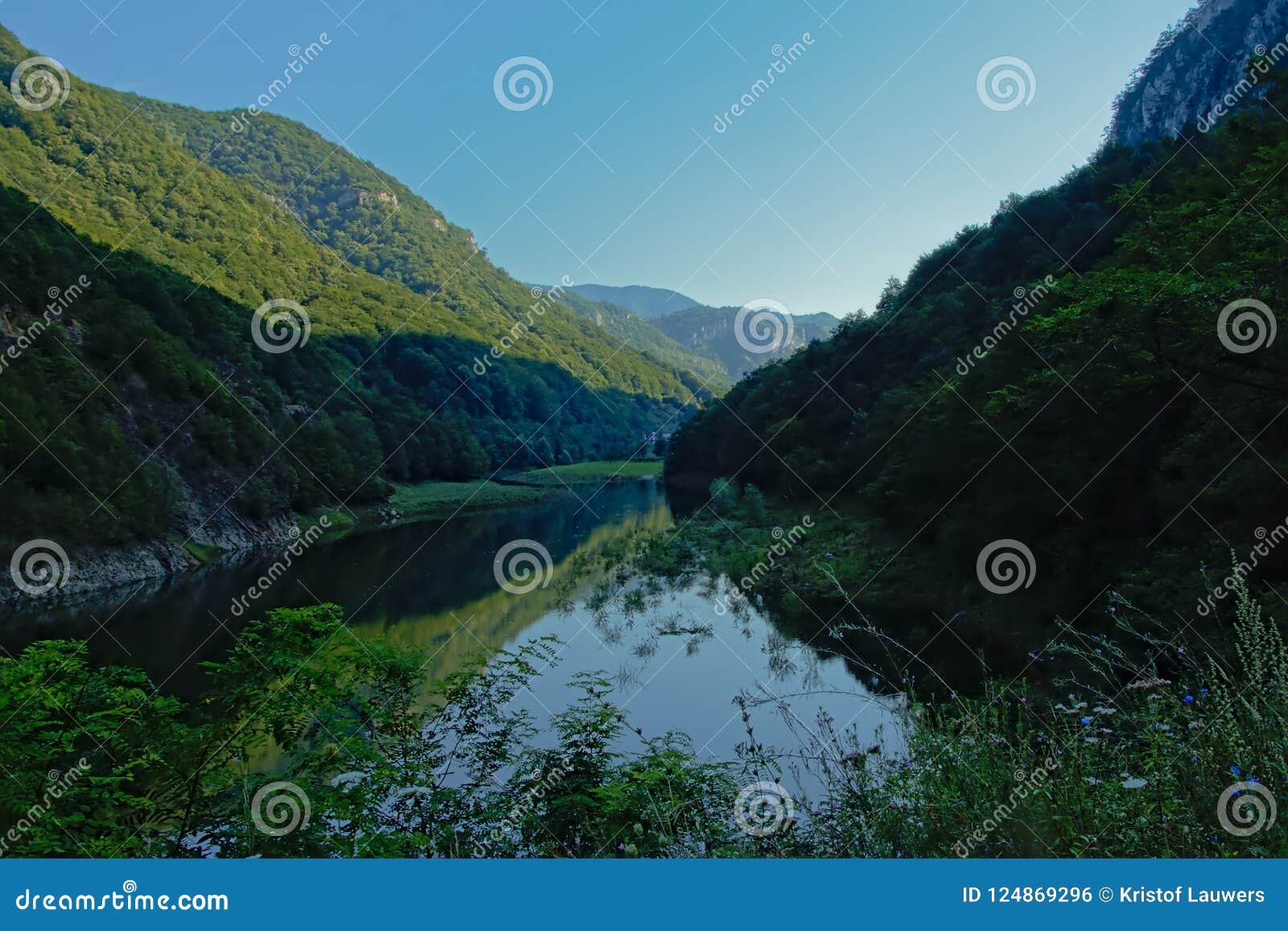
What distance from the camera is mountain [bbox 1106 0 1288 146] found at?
48.4m

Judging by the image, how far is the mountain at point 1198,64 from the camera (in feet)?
159

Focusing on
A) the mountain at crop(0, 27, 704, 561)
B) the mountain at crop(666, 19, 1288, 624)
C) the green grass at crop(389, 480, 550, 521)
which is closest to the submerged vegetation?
the mountain at crop(666, 19, 1288, 624)

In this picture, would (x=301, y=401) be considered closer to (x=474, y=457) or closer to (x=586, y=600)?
(x=474, y=457)

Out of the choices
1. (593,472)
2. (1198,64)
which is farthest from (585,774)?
(593,472)

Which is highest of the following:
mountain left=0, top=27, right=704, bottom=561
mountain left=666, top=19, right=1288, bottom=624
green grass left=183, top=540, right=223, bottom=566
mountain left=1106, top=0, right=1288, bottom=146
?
mountain left=1106, top=0, right=1288, bottom=146

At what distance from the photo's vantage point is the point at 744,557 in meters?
24.6

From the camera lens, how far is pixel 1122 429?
1317 cm

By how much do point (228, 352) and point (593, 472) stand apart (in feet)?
170

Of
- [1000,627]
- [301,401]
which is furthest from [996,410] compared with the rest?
[301,401]

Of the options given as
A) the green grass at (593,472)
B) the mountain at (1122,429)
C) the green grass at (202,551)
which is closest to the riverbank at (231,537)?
the green grass at (202,551)

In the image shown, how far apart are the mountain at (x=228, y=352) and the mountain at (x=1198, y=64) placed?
52.6 meters

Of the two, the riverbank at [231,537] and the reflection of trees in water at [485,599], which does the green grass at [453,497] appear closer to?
the riverbank at [231,537]

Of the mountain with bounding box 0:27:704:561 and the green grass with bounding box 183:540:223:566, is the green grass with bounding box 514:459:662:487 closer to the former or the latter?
the mountain with bounding box 0:27:704:561

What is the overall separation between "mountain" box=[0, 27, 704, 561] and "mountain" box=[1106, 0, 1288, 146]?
5260 centimetres
